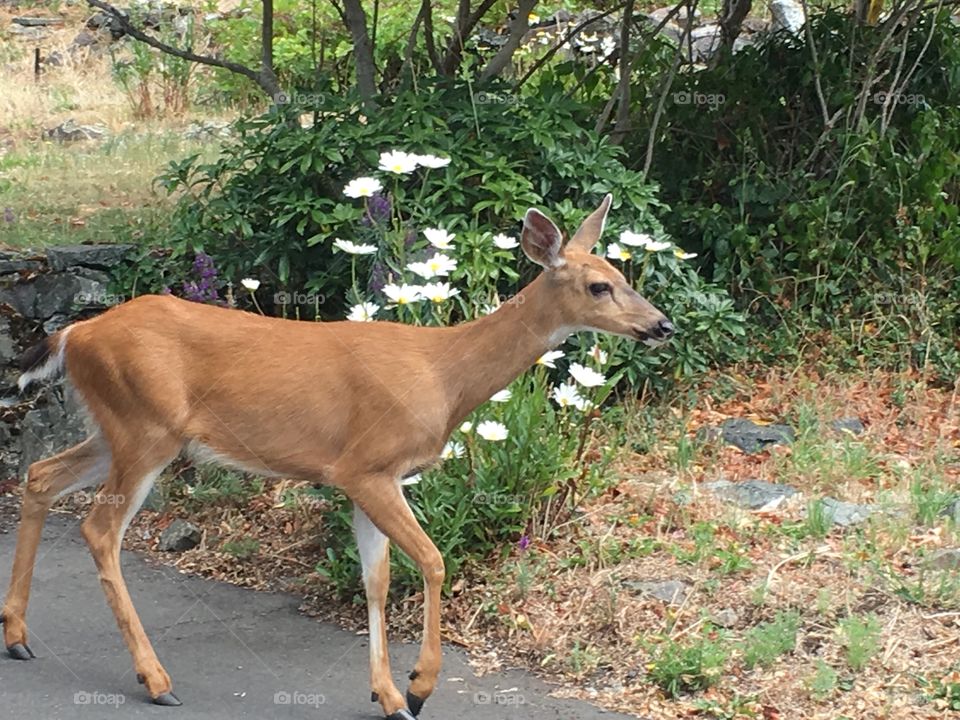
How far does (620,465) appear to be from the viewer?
305 inches

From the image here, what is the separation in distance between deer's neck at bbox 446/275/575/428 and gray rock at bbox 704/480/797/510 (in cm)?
198

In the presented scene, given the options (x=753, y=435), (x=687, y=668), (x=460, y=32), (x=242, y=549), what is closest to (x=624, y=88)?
(x=460, y=32)

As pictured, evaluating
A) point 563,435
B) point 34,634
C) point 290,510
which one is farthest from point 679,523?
point 34,634

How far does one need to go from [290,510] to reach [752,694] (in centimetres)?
280

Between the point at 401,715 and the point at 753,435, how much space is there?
3460 millimetres

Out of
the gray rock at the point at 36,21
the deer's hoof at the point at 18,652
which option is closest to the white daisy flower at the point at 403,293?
the deer's hoof at the point at 18,652

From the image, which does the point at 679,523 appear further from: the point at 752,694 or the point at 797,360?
the point at 797,360

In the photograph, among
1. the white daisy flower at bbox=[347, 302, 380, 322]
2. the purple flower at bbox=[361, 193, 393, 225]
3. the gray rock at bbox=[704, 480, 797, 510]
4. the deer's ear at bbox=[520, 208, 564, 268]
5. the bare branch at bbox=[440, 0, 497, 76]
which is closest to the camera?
the deer's ear at bbox=[520, 208, 564, 268]

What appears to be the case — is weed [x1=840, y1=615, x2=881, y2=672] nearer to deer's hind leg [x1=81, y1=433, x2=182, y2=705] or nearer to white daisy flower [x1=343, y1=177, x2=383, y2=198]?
deer's hind leg [x1=81, y1=433, x2=182, y2=705]

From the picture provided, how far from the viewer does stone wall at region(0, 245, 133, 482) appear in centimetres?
831

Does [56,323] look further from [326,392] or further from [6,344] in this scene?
[326,392]

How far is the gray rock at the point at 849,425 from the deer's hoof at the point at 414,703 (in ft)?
12.1

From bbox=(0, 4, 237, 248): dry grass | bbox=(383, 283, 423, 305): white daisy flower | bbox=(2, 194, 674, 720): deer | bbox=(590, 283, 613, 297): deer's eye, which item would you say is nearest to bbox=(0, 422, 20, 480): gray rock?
bbox=(0, 4, 237, 248): dry grass

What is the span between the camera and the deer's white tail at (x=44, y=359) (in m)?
6.04
